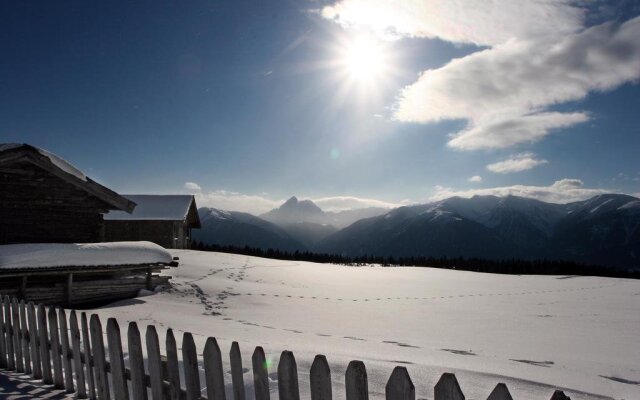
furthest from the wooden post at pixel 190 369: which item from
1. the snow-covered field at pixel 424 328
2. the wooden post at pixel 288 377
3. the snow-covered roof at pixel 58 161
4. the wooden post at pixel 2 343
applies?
the snow-covered roof at pixel 58 161

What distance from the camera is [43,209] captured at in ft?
44.0

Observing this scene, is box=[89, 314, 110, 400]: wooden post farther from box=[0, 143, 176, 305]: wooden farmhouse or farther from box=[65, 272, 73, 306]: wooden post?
box=[65, 272, 73, 306]: wooden post

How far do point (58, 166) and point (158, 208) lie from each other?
2637 cm

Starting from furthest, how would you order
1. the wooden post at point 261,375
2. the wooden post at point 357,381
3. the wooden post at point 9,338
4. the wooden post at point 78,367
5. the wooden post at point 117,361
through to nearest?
the wooden post at point 9,338, the wooden post at point 78,367, the wooden post at point 117,361, the wooden post at point 261,375, the wooden post at point 357,381

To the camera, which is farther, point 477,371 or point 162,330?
point 162,330

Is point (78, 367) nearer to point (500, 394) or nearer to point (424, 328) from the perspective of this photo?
point (500, 394)

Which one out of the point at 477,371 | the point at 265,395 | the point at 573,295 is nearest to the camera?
the point at 265,395

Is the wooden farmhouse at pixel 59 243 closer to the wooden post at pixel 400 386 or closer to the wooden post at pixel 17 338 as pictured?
the wooden post at pixel 17 338

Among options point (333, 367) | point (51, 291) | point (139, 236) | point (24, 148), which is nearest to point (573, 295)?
point (333, 367)

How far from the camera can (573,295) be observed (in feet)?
57.2

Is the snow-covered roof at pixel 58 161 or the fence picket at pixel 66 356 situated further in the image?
the snow-covered roof at pixel 58 161

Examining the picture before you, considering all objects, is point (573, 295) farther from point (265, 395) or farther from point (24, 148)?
point (24, 148)

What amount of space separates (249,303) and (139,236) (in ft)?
93.9

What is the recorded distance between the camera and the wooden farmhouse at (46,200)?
12453mm
